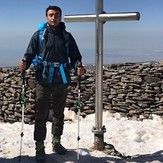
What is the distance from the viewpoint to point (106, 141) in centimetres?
693

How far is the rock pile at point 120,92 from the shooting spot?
9.21m

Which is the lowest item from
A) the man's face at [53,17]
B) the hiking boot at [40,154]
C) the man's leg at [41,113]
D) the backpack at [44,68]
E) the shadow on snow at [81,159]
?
the shadow on snow at [81,159]

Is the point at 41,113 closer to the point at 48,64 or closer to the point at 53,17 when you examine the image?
the point at 48,64

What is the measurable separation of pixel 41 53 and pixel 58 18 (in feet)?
1.91

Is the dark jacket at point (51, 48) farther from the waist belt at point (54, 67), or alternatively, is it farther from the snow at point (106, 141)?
the snow at point (106, 141)

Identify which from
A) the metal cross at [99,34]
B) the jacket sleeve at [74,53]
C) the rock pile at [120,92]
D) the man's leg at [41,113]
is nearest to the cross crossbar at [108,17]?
the metal cross at [99,34]

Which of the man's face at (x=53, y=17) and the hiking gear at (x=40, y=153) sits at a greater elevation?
the man's face at (x=53, y=17)

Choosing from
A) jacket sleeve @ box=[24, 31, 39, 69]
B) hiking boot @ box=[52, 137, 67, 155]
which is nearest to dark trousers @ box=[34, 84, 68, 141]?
hiking boot @ box=[52, 137, 67, 155]

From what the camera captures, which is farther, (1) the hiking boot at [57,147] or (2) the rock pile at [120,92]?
(2) the rock pile at [120,92]

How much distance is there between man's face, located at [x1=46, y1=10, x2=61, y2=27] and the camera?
5105mm

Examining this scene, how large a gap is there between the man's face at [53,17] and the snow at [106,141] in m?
2.06

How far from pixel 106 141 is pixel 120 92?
279 cm

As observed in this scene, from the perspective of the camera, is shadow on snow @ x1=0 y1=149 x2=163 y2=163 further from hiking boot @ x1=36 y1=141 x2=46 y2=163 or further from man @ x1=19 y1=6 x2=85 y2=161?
man @ x1=19 y1=6 x2=85 y2=161

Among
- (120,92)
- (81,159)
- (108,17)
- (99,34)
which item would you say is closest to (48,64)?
(99,34)
